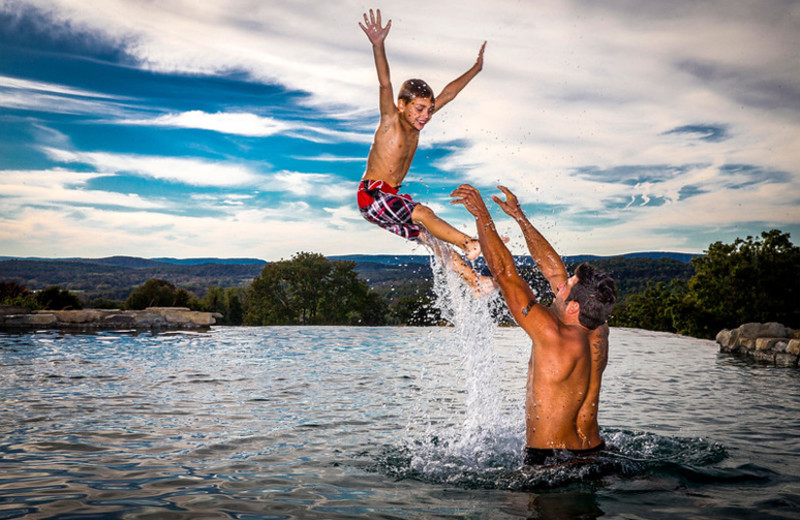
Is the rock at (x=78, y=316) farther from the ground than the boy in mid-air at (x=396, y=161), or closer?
closer

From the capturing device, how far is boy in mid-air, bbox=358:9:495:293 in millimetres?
5418

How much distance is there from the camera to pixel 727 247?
26.9 m

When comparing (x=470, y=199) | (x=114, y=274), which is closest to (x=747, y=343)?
(x=470, y=199)

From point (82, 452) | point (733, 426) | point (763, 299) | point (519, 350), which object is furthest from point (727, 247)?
point (82, 452)

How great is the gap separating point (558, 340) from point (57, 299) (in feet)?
78.1

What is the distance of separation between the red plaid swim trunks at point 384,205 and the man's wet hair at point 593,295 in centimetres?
184

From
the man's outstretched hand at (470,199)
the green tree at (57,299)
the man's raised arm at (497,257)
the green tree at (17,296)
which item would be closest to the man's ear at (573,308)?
the man's raised arm at (497,257)

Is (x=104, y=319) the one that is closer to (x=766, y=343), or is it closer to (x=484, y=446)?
(x=484, y=446)

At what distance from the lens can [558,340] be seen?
176 inches

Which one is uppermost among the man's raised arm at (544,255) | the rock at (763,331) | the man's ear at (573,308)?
the man's raised arm at (544,255)

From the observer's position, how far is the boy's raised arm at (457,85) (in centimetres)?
616

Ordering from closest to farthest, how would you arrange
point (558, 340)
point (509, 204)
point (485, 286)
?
point (558, 340) < point (509, 204) < point (485, 286)

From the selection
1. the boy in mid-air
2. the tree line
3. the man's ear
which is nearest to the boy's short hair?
the boy in mid-air

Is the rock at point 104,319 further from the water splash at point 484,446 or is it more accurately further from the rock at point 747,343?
the rock at point 747,343
